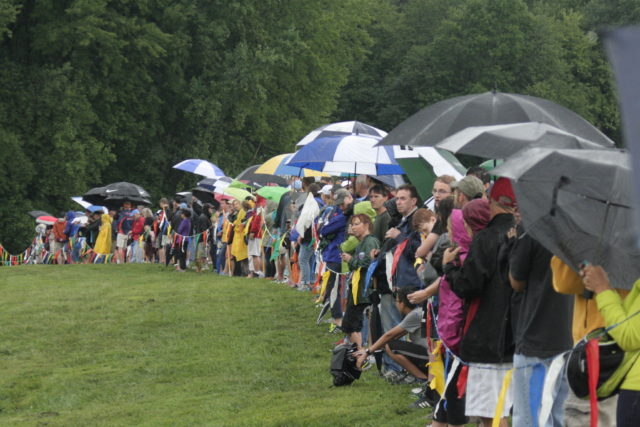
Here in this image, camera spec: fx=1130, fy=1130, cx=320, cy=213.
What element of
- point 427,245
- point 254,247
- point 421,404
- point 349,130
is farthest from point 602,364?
point 254,247

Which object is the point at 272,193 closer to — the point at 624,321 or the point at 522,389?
the point at 522,389

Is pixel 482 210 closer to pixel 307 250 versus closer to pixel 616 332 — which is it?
pixel 616 332

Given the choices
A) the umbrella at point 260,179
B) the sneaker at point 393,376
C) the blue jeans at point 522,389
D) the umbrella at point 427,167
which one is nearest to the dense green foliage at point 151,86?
the umbrella at point 260,179

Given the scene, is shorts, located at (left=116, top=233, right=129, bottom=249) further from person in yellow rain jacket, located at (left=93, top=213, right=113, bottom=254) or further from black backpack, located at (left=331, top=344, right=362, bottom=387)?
black backpack, located at (left=331, top=344, right=362, bottom=387)

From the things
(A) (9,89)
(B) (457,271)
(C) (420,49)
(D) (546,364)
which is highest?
(C) (420,49)

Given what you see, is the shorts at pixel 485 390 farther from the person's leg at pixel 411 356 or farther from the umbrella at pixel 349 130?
the umbrella at pixel 349 130

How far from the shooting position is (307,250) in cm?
1894

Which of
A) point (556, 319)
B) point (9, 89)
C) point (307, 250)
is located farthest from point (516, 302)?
point (9, 89)

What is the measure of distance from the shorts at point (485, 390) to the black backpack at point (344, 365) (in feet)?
11.6

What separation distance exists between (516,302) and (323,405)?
384 centimetres

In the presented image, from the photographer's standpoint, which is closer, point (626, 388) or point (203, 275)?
point (626, 388)

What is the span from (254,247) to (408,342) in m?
13.5

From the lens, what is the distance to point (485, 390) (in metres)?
7.00

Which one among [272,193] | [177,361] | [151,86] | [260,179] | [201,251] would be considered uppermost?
[151,86]
